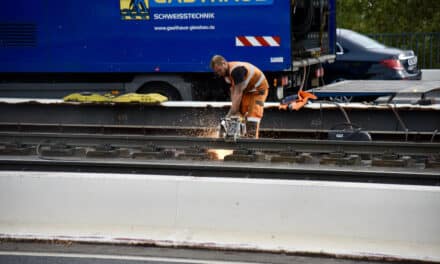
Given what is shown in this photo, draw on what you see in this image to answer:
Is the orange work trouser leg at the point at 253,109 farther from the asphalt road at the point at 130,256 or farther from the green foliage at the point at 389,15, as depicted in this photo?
the green foliage at the point at 389,15

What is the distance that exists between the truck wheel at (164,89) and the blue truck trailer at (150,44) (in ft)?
0.06

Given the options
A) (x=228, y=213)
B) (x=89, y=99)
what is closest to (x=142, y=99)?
(x=89, y=99)

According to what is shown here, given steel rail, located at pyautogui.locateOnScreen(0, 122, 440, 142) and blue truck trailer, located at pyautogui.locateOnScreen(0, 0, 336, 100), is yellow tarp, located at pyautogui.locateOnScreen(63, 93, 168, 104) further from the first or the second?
blue truck trailer, located at pyautogui.locateOnScreen(0, 0, 336, 100)

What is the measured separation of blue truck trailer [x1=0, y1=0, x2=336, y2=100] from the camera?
12.4 metres

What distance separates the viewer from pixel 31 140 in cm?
1002

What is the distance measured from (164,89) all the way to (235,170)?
5747mm

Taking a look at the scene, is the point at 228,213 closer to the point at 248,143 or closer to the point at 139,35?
the point at 248,143

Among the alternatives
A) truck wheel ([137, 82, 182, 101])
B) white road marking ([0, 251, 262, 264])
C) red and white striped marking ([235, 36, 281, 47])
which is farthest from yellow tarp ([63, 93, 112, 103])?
white road marking ([0, 251, 262, 264])

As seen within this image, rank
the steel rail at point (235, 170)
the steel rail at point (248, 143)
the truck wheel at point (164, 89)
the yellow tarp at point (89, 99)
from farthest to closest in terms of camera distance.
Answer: the truck wheel at point (164, 89) → the yellow tarp at point (89, 99) → the steel rail at point (248, 143) → the steel rail at point (235, 170)

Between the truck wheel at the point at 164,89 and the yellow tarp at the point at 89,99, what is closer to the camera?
the yellow tarp at the point at 89,99

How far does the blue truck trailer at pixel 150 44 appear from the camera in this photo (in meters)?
12.4

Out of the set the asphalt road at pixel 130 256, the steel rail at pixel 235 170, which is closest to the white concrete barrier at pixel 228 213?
the asphalt road at pixel 130 256

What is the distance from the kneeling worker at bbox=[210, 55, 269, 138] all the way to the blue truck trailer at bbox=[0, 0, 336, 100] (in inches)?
112

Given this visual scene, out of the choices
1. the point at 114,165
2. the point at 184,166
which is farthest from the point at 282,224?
the point at 114,165
